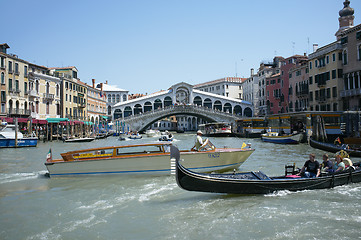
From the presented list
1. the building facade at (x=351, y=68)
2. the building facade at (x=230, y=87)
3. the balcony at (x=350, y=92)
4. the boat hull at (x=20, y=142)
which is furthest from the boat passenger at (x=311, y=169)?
the building facade at (x=230, y=87)

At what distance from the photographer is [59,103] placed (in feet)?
109

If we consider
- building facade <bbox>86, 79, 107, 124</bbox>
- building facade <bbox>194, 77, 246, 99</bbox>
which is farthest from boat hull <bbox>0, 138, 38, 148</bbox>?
building facade <bbox>194, 77, 246, 99</bbox>

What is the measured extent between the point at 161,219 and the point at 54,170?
4.40m

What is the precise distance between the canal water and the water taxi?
1.67 feet

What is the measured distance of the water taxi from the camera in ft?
28.6

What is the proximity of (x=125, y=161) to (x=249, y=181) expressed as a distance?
3561 millimetres

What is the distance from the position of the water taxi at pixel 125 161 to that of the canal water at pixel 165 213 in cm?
51

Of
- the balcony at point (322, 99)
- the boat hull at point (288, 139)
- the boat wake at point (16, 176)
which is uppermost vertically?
the balcony at point (322, 99)

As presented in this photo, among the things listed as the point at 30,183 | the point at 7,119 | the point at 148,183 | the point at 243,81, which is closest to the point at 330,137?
the point at 148,183

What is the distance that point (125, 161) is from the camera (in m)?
8.70

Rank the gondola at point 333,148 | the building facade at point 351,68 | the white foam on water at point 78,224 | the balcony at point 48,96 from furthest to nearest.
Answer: the balcony at point 48,96 < the building facade at point 351,68 < the gondola at point 333,148 < the white foam on water at point 78,224

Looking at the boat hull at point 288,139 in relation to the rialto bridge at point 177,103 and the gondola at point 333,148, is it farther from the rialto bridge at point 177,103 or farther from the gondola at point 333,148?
the rialto bridge at point 177,103

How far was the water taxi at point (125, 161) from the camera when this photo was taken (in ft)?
28.6

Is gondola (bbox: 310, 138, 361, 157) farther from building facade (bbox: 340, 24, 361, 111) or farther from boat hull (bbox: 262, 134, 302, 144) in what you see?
building facade (bbox: 340, 24, 361, 111)
